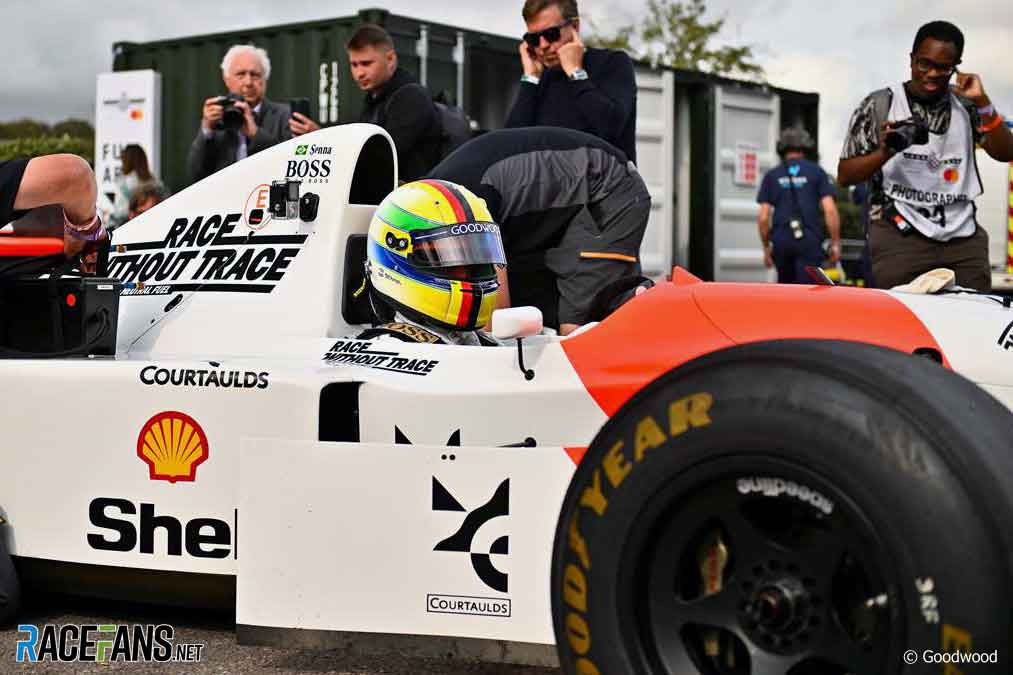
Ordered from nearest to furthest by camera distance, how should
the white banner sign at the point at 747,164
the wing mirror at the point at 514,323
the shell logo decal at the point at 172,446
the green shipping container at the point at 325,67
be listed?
the wing mirror at the point at 514,323
the shell logo decal at the point at 172,446
the green shipping container at the point at 325,67
the white banner sign at the point at 747,164

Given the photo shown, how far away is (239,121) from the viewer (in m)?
6.69

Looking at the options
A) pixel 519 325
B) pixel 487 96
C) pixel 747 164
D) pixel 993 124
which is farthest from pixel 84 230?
pixel 747 164

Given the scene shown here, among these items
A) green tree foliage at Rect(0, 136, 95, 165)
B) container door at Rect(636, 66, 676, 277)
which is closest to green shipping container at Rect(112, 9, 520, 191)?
container door at Rect(636, 66, 676, 277)

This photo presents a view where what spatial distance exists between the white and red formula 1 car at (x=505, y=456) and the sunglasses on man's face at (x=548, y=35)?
1848 mm

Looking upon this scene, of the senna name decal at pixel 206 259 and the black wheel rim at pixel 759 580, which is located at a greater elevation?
the senna name decal at pixel 206 259

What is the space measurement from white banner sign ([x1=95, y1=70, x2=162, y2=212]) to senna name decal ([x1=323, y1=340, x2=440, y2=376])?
28.9 ft

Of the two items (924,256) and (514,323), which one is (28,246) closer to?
(514,323)

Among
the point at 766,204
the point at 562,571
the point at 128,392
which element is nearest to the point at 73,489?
the point at 128,392

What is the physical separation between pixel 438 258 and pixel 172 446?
86cm

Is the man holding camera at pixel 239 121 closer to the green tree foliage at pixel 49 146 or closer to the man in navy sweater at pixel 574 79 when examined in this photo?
the man in navy sweater at pixel 574 79

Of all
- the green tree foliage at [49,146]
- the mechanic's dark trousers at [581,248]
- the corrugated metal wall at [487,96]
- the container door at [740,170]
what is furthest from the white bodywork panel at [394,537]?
the green tree foliage at [49,146]

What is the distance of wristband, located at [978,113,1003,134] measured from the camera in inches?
219

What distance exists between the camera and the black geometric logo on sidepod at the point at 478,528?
9.45 feet

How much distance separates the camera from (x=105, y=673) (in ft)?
11.0
